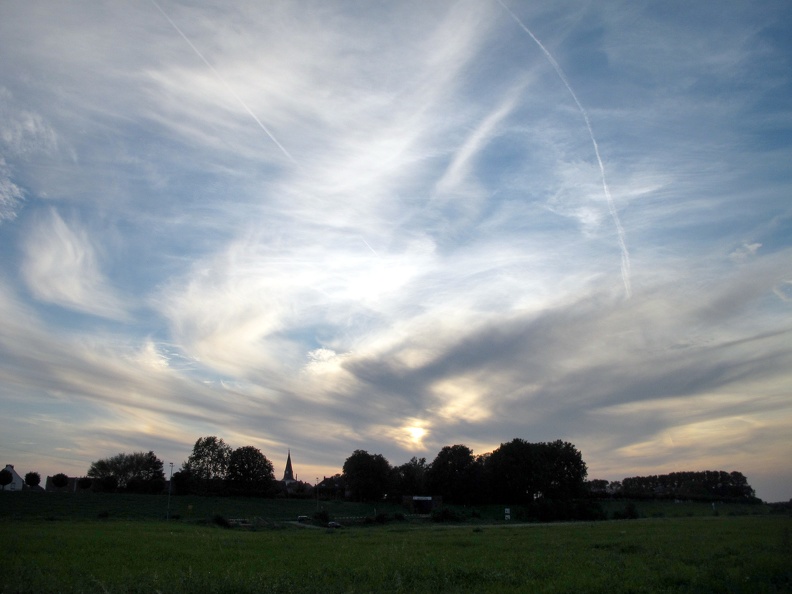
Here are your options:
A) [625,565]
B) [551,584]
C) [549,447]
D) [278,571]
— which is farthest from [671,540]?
[549,447]

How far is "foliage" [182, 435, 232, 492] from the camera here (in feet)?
424

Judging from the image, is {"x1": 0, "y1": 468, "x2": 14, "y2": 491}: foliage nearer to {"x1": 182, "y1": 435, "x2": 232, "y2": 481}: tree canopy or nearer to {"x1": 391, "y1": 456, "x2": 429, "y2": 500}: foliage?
{"x1": 182, "y1": 435, "x2": 232, "y2": 481}: tree canopy

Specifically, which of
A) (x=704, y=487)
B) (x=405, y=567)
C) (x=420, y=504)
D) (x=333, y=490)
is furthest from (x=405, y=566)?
(x=333, y=490)

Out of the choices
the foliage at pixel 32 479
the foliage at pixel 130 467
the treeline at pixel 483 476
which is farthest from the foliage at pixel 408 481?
the foliage at pixel 32 479

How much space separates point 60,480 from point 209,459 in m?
30.9

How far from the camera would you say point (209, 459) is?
132 m

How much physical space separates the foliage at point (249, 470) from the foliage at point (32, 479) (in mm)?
35604

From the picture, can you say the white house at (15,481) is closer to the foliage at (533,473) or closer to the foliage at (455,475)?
the foliage at (455,475)

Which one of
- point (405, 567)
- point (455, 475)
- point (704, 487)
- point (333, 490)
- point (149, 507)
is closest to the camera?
point (405, 567)

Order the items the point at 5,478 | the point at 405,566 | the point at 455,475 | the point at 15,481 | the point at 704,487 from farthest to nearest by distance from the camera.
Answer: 1. the point at 455,475
2. the point at 704,487
3. the point at 15,481
4. the point at 5,478
5. the point at 405,566

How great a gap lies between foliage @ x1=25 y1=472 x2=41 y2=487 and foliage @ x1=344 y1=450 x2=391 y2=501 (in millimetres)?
58493

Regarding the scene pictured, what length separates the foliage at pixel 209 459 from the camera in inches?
5084

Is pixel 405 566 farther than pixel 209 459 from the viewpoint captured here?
No

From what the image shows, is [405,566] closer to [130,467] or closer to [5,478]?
[5,478]
